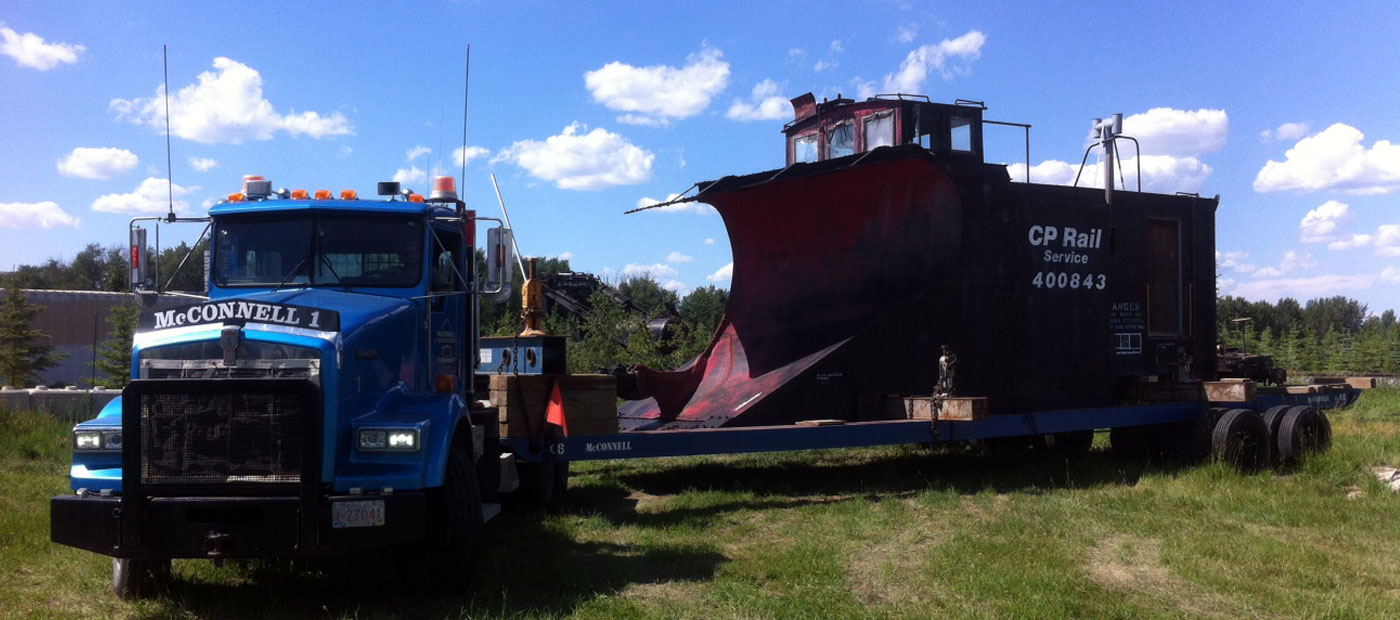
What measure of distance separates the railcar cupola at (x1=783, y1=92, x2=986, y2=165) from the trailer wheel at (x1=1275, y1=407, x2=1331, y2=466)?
14.8 feet

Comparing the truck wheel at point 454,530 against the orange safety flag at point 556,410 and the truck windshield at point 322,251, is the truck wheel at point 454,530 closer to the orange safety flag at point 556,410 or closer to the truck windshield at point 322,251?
the truck windshield at point 322,251

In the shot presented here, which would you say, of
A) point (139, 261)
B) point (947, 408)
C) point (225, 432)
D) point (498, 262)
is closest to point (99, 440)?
point (225, 432)

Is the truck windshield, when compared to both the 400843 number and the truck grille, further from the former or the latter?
the 400843 number

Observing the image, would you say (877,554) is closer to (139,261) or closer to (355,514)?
(355,514)

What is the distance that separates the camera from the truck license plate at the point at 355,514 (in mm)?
5695

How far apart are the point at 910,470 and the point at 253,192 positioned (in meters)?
7.55

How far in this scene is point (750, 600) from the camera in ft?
20.8

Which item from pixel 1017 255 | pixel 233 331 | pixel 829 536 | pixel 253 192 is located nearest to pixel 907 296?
pixel 1017 255

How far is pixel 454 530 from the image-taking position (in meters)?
6.20

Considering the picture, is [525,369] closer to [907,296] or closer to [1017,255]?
[907,296]

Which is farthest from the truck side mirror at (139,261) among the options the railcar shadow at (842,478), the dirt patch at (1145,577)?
the dirt patch at (1145,577)

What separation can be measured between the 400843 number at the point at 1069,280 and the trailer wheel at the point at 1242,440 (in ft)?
6.47

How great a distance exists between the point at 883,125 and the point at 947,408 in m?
3.63

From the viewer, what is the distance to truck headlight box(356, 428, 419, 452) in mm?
5977
